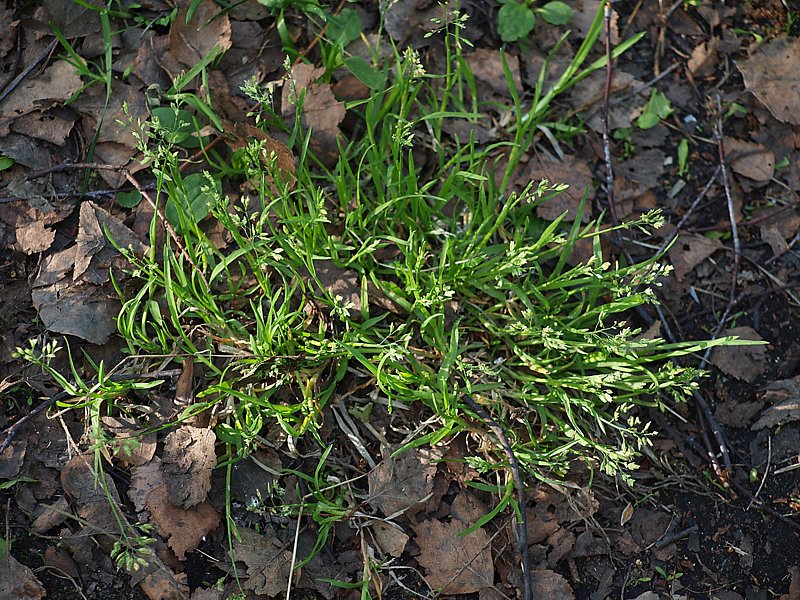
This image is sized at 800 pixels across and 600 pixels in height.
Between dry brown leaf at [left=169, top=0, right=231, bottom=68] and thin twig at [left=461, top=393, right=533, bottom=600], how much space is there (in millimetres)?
1596

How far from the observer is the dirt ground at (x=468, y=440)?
2211mm

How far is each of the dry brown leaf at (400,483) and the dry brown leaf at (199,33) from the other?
1.63 meters

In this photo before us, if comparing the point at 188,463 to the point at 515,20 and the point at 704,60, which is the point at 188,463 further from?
the point at 704,60

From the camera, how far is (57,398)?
2236 millimetres

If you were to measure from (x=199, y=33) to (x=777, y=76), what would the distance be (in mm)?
2364

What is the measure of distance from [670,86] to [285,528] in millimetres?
2346

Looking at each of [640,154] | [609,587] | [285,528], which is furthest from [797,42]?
[285,528]

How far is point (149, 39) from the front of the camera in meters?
2.64

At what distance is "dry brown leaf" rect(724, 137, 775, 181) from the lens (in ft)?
9.45

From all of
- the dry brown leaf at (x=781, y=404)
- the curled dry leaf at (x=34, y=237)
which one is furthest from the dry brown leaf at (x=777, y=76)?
the curled dry leaf at (x=34, y=237)

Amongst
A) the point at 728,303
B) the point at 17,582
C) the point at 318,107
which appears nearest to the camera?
the point at 17,582

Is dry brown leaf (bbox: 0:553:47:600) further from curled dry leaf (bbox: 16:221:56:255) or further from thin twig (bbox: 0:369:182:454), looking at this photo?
curled dry leaf (bbox: 16:221:56:255)

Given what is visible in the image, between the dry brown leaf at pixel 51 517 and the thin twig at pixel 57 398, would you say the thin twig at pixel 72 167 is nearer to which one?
the thin twig at pixel 57 398

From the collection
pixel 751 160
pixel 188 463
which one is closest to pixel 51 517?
pixel 188 463
